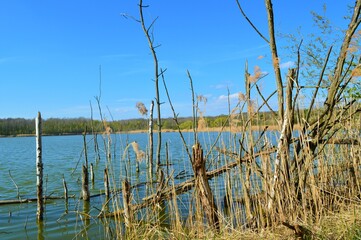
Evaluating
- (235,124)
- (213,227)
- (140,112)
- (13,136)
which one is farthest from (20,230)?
(13,136)

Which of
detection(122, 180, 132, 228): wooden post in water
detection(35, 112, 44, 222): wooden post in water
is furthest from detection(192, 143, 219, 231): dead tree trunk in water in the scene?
detection(35, 112, 44, 222): wooden post in water

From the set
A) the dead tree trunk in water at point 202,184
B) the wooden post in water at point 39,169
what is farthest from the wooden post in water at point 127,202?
the wooden post in water at point 39,169

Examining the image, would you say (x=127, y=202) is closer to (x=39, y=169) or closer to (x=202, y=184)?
(x=202, y=184)

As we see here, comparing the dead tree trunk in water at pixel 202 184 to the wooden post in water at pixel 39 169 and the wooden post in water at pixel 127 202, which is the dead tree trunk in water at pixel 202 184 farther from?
the wooden post in water at pixel 39 169

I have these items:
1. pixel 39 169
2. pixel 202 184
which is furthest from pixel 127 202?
pixel 39 169

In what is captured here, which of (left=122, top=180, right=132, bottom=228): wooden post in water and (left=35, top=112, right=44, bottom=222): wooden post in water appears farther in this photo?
(left=35, top=112, right=44, bottom=222): wooden post in water

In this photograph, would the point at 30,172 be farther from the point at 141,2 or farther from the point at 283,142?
the point at 283,142

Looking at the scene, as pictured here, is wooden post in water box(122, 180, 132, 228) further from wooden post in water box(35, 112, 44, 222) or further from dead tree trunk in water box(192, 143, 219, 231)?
wooden post in water box(35, 112, 44, 222)

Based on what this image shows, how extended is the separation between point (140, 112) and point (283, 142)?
219 centimetres

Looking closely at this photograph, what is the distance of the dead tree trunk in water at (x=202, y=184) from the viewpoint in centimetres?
404

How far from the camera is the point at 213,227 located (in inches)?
160

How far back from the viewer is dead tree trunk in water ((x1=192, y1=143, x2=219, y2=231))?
4043 mm

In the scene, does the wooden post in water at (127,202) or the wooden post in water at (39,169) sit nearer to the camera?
the wooden post in water at (127,202)

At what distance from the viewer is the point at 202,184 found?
4082mm
